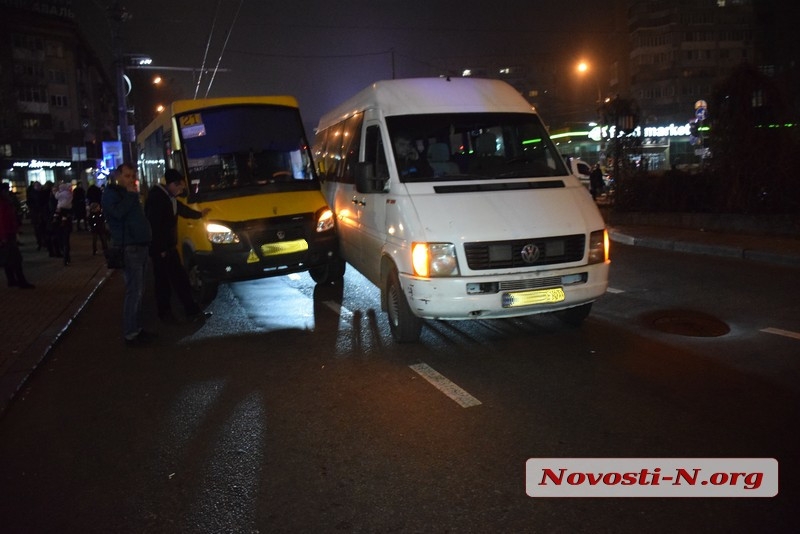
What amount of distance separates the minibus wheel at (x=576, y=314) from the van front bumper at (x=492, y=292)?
0.71 metres

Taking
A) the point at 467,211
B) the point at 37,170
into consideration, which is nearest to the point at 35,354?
the point at 467,211

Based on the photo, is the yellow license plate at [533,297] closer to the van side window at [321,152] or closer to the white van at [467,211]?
the white van at [467,211]

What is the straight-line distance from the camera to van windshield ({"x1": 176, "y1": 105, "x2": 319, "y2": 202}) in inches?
365

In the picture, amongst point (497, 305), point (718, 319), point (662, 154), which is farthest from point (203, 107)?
point (662, 154)

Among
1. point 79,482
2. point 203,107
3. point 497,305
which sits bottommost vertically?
point 79,482

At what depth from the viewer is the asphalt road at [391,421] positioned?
11.6ft

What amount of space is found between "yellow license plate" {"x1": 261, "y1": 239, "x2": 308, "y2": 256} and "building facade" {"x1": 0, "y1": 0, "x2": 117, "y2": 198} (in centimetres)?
5531

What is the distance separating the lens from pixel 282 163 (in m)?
9.77

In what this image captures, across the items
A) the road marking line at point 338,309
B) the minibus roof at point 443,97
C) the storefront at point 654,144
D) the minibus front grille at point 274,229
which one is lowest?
the road marking line at point 338,309

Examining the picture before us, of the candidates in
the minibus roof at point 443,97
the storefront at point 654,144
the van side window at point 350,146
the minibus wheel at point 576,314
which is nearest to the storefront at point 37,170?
the storefront at point 654,144

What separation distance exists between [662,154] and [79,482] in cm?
5254

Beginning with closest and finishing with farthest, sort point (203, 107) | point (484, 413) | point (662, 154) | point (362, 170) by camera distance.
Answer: point (484, 413)
point (362, 170)
point (203, 107)
point (662, 154)

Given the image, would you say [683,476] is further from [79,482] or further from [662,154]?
[662,154]

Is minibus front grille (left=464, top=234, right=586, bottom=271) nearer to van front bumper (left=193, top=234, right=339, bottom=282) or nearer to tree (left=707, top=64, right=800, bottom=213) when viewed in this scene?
van front bumper (left=193, top=234, right=339, bottom=282)
